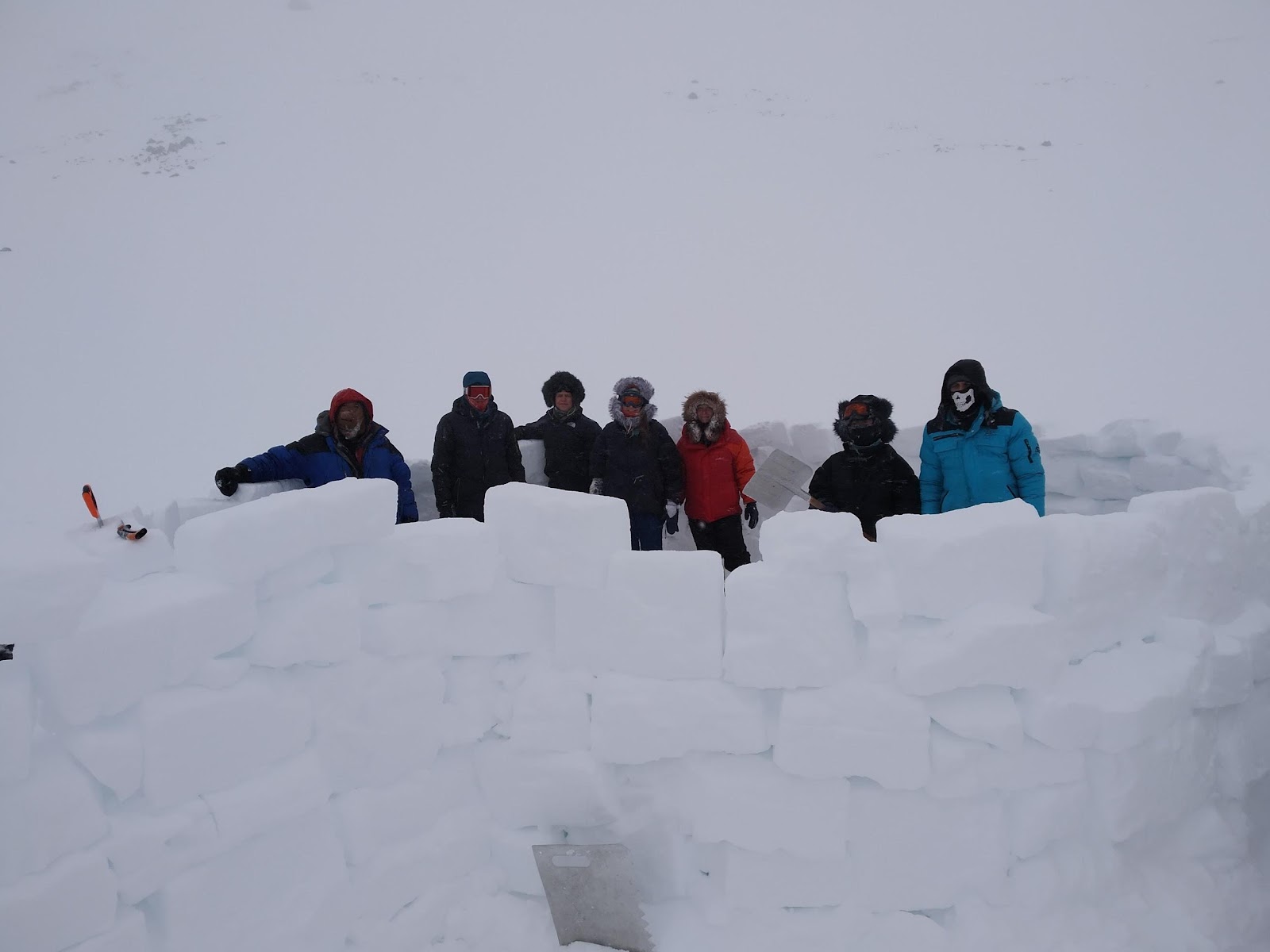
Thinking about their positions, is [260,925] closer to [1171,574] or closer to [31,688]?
[31,688]

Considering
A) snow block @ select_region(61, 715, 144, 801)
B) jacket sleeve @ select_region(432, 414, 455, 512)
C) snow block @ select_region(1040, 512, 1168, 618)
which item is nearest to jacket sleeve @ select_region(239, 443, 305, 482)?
jacket sleeve @ select_region(432, 414, 455, 512)

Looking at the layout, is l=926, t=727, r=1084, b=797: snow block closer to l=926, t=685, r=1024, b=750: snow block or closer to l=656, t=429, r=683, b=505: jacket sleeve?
l=926, t=685, r=1024, b=750: snow block

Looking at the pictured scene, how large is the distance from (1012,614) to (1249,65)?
97.1 feet

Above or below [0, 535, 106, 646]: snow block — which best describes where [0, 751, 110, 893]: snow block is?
below

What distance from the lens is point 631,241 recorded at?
2297 centimetres

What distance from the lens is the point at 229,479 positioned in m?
3.25

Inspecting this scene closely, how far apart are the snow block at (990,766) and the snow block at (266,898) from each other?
174 cm

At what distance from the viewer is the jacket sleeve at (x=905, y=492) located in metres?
3.66

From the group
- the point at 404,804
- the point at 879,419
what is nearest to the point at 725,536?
the point at 879,419

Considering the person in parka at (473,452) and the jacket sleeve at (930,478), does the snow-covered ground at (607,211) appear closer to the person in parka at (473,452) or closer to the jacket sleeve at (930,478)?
the person in parka at (473,452)

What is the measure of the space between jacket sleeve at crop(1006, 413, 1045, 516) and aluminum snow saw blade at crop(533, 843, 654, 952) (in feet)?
6.80

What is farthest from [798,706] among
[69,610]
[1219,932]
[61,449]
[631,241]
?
[631,241]

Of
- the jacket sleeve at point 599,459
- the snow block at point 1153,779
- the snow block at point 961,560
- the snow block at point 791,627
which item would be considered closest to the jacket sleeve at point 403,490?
the jacket sleeve at point 599,459

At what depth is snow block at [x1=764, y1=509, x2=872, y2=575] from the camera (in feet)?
7.53
